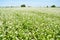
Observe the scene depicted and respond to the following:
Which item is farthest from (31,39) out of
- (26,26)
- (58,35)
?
(26,26)

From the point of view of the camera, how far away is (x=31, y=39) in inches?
318

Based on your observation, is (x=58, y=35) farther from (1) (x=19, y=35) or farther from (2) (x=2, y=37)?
(2) (x=2, y=37)

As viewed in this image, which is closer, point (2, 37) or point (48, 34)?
point (2, 37)

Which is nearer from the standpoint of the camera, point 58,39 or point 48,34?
point 58,39

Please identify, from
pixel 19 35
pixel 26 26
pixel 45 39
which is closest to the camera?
pixel 45 39

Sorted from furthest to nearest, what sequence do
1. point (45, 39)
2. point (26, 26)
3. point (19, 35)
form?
point (26, 26)
point (19, 35)
point (45, 39)

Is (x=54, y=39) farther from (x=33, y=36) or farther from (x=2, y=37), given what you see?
(x=2, y=37)

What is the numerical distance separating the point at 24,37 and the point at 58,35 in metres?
1.73

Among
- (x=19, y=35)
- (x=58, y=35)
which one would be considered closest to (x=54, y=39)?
(x=58, y=35)

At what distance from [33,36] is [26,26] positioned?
84.7 inches

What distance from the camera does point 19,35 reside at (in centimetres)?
837

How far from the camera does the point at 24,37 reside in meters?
8.09

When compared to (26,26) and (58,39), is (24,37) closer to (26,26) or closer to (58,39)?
(58,39)

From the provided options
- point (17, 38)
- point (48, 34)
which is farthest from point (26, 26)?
point (17, 38)
